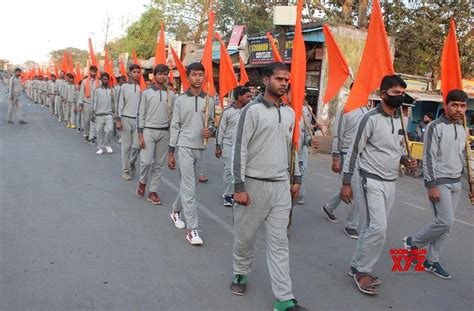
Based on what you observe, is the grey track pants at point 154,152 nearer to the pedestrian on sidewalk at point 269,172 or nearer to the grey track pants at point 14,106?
the pedestrian on sidewalk at point 269,172

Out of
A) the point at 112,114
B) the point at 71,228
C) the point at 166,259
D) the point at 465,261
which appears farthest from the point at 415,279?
the point at 112,114

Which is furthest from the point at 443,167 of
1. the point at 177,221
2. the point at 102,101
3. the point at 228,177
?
the point at 102,101

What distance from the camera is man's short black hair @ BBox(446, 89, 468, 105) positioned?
13.6ft

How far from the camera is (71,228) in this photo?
5.06 meters

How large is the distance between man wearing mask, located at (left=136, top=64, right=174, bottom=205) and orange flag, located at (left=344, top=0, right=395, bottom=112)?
2.84 meters

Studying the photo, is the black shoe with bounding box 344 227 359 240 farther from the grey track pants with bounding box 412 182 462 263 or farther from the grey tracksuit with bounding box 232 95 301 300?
the grey tracksuit with bounding box 232 95 301 300

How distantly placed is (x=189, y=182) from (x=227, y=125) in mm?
2080

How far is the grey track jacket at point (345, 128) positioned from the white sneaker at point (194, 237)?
2.10 metres

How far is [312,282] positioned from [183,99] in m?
2.56

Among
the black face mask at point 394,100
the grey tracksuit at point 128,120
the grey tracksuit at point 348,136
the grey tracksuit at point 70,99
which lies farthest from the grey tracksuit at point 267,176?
the grey tracksuit at point 70,99

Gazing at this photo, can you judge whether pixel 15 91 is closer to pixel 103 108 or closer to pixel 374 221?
pixel 103 108

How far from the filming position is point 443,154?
4.22 metres

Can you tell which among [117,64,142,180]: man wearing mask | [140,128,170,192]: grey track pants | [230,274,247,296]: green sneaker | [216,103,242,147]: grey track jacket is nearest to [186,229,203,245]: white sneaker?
[230,274,247,296]: green sneaker

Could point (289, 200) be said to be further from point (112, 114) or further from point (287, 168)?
point (112, 114)
